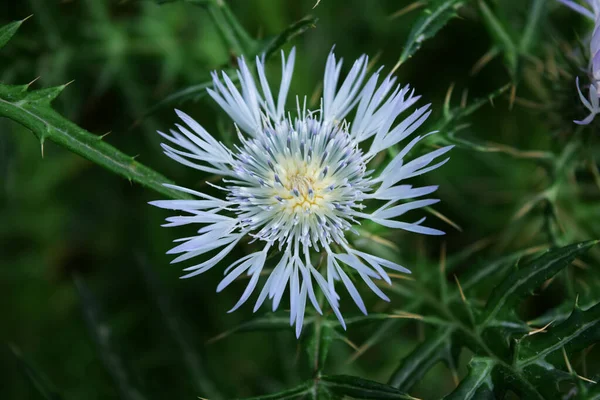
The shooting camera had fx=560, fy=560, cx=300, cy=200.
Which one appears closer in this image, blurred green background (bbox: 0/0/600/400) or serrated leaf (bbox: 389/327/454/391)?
serrated leaf (bbox: 389/327/454/391)

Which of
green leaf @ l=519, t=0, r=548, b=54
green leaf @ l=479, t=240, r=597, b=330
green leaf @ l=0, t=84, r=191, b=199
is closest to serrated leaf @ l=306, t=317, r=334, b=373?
green leaf @ l=479, t=240, r=597, b=330

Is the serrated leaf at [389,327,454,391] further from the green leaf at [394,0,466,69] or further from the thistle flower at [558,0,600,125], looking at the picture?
the green leaf at [394,0,466,69]

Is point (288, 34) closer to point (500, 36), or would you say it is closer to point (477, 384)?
point (500, 36)

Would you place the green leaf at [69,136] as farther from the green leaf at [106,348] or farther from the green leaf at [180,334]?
the green leaf at [180,334]

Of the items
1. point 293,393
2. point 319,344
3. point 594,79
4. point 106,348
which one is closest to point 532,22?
point 594,79

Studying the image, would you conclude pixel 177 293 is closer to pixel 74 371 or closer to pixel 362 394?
pixel 74 371

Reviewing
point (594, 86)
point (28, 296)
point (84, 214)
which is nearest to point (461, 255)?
point (594, 86)

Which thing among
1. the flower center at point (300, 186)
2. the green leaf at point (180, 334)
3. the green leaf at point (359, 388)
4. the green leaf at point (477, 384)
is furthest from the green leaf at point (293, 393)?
the green leaf at point (180, 334)
